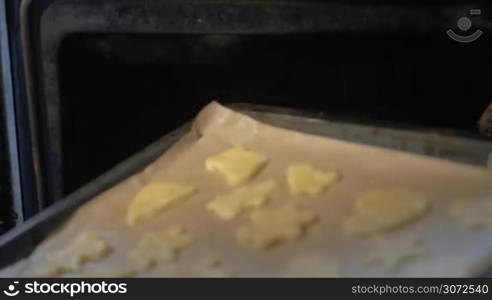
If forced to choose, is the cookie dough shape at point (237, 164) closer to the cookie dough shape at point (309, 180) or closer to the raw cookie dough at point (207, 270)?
the cookie dough shape at point (309, 180)

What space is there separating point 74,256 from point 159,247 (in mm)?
86

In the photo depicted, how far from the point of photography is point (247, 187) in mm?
841

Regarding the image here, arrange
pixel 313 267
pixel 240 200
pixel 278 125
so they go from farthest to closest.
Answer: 1. pixel 278 125
2. pixel 240 200
3. pixel 313 267

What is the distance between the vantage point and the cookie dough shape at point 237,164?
86cm

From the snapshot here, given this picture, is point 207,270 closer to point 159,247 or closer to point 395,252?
point 159,247

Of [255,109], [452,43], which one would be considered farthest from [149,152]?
[452,43]

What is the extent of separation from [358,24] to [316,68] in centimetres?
8

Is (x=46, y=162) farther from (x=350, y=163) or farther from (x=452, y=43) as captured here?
(x=452, y=43)

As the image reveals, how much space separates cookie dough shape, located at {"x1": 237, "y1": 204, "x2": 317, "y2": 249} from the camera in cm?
74

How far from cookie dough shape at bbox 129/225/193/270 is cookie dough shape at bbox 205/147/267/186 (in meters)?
0.11

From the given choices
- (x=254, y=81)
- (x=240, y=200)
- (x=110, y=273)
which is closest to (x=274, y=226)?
(x=240, y=200)

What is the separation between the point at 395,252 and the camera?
0.69 metres

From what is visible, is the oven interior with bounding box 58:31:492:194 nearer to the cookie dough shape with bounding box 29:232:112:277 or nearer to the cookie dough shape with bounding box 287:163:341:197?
the cookie dough shape with bounding box 287:163:341:197

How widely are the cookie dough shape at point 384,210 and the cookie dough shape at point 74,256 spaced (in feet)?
0.81
